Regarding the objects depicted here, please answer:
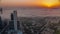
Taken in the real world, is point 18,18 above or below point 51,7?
below

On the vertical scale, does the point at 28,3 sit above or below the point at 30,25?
above

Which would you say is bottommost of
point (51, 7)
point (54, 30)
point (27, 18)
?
point (54, 30)

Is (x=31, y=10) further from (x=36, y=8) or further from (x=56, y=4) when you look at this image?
(x=56, y=4)

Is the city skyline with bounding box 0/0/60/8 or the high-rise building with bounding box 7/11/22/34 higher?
the city skyline with bounding box 0/0/60/8

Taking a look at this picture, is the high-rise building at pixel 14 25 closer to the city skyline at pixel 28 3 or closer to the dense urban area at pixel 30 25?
the dense urban area at pixel 30 25

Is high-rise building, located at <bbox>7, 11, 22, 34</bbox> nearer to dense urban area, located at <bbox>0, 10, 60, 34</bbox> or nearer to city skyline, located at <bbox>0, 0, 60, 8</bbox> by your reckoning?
dense urban area, located at <bbox>0, 10, 60, 34</bbox>

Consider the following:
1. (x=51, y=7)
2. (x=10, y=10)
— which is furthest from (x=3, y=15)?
(x=51, y=7)

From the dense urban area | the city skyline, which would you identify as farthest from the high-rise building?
the city skyline

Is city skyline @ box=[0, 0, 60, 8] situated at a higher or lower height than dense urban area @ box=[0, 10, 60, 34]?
higher
